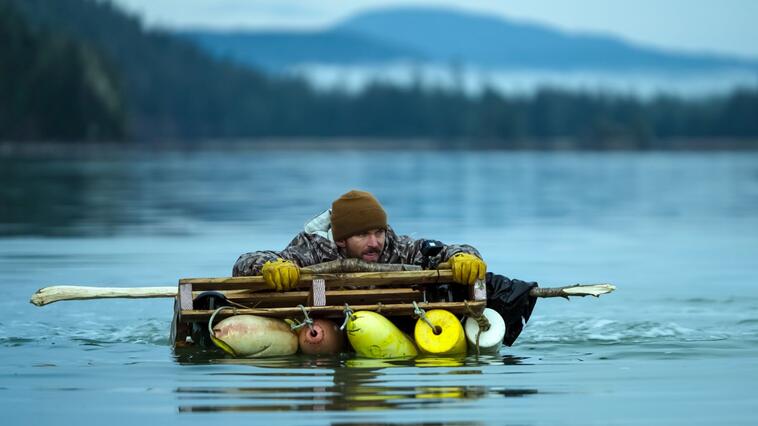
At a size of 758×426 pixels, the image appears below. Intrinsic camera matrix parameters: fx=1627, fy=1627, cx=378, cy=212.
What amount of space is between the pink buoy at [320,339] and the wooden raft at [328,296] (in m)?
0.10

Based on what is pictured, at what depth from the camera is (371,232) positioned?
12539 millimetres

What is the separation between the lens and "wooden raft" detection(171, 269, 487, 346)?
1229 cm

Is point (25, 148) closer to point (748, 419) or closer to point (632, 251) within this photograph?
point (632, 251)

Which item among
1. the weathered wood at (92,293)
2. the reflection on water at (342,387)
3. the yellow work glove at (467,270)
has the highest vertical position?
the yellow work glove at (467,270)

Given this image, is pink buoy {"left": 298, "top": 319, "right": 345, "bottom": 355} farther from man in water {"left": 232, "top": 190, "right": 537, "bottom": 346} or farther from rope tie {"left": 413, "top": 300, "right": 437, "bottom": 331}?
rope tie {"left": 413, "top": 300, "right": 437, "bottom": 331}

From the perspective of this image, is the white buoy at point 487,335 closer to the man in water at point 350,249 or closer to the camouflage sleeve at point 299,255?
the man in water at point 350,249

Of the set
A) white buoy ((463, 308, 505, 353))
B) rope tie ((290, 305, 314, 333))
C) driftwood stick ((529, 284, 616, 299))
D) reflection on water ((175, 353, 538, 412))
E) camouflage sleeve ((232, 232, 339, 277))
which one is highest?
camouflage sleeve ((232, 232, 339, 277))

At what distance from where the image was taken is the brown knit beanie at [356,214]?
12297mm

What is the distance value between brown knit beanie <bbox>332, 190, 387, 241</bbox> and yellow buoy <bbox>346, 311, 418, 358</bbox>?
25.8 inches

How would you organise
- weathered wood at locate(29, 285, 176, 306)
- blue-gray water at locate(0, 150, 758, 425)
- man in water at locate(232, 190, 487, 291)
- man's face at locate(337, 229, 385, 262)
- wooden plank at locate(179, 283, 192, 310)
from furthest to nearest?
weathered wood at locate(29, 285, 176, 306) < man's face at locate(337, 229, 385, 262) < wooden plank at locate(179, 283, 192, 310) < man in water at locate(232, 190, 487, 291) < blue-gray water at locate(0, 150, 758, 425)

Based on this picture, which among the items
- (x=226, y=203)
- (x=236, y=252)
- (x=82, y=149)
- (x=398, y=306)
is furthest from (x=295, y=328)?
(x=82, y=149)

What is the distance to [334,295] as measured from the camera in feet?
40.7

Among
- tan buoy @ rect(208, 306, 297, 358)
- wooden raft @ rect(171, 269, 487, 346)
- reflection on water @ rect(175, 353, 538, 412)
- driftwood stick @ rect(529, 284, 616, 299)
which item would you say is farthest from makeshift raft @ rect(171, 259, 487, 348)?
driftwood stick @ rect(529, 284, 616, 299)

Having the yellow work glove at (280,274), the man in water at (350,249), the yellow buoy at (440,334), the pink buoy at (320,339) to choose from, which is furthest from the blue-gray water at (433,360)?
the man in water at (350,249)
